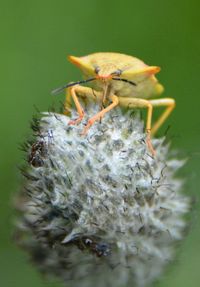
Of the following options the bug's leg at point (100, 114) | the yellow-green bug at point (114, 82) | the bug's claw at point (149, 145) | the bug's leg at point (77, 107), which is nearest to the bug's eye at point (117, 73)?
the yellow-green bug at point (114, 82)

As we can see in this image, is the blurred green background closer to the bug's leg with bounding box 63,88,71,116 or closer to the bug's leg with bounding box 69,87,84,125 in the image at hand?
the bug's leg with bounding box 63,88,71,116

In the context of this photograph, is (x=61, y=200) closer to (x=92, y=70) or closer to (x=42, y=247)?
(x=42, y=247)

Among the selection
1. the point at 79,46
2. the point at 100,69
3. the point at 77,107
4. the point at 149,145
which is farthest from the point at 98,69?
the point at 79,46

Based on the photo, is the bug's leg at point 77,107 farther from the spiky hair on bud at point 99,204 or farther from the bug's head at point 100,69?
the bug's head at point 100,69

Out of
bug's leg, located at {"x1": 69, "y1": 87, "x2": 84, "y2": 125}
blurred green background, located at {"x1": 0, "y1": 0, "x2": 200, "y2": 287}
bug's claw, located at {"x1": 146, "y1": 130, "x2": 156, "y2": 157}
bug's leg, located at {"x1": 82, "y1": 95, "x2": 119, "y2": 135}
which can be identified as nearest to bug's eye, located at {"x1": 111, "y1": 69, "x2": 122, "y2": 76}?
bug's leg, located at {"x1": 82, "y1": 95, "x2": 119, "y2": 135}

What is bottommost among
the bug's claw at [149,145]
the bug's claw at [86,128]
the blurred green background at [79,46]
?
the blurred green background at [79,46]

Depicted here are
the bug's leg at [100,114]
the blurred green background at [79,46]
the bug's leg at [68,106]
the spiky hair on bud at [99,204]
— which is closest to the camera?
the spiky hair on bud at [99,204]
